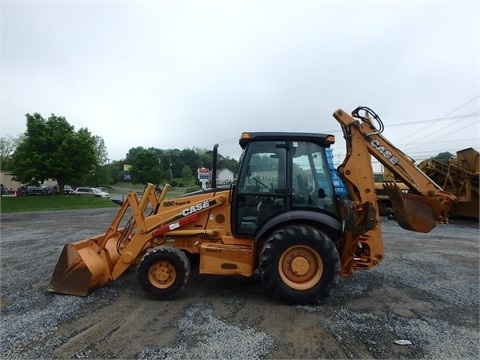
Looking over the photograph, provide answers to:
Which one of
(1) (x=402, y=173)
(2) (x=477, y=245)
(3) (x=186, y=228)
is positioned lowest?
(2) (x=477, y=245)

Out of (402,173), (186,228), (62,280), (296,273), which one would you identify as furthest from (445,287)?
(62,280)

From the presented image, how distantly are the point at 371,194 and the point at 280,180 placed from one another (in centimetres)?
135

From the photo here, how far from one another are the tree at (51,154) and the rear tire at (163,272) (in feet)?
105

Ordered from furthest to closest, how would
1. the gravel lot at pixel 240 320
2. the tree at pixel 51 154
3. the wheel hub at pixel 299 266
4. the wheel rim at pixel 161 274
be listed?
the tree at pixel 51 154
the wheel rim at pixel 161 274
the wheel hub at pixel 299 266
the gravel lot at pixel 240 320

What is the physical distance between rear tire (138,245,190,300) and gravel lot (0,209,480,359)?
18 centimetres

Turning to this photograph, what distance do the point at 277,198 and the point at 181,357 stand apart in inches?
97.6

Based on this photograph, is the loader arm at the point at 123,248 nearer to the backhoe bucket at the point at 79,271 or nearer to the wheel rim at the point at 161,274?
the backhoe bucket at the point at 79,271

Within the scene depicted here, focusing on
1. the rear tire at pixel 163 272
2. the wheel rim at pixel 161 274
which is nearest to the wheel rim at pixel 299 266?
the rear tire at pixel 163 272

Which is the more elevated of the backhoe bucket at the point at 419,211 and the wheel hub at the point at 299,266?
the backhoe bucket at the point at 419,211

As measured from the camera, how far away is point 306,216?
192 inches

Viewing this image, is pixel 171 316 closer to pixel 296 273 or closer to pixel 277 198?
pixel 296 273

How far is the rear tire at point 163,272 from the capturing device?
490 centimetres

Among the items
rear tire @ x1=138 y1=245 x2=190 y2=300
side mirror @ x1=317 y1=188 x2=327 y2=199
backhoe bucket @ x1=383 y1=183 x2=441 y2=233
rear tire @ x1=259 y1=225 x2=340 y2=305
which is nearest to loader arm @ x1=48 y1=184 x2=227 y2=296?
rear tire @ x1=138 y1=245 x2=190 y2=300

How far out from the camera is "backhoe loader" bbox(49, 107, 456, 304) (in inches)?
188
